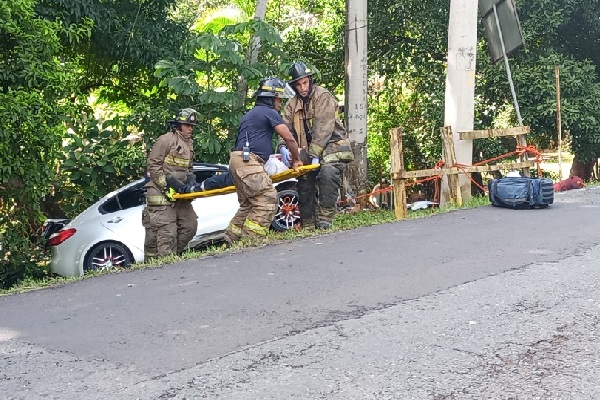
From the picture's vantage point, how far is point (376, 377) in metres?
4.37

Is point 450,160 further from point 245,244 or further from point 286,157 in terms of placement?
point 245,244

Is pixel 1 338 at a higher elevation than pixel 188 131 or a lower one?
lower

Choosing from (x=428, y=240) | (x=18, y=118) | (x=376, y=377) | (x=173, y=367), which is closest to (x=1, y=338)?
(x=173, y=367)

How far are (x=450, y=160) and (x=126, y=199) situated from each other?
4887 millimetres

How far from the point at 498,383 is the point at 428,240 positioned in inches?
173

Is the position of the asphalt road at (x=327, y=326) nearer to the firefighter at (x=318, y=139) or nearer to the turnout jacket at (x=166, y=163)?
the firefighter at (x=318, y=139)

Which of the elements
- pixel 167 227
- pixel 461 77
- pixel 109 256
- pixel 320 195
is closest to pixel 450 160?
pixel 461 77

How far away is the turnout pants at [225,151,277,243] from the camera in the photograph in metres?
8.95

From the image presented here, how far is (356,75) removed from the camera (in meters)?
13.1

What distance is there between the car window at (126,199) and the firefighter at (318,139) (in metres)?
2.41

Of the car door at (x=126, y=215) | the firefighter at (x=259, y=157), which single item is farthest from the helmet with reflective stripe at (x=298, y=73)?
the car door at (x=126, y=215)

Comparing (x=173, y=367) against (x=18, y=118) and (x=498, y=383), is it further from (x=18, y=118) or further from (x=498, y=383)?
(x=18, y=118)

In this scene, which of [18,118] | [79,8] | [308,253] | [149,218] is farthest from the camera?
[79,8]

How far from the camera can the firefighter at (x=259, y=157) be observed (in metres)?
8.96
